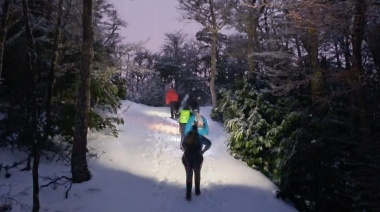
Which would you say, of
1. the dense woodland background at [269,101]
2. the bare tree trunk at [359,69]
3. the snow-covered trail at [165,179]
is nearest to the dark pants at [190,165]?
the snow-covered trail at [165,179]

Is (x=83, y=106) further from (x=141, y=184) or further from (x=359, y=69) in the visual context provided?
(x=359, y=69)

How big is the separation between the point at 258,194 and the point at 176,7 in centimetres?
1627

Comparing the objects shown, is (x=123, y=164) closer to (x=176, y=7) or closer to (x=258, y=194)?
(x=258, y=194)

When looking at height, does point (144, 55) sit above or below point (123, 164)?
above

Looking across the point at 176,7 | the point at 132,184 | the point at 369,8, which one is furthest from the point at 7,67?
the point at 176,7

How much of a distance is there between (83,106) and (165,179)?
287 centimetres

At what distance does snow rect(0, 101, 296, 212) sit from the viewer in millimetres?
7426

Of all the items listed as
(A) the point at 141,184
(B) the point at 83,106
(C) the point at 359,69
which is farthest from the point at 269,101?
(B) the point at 83,106

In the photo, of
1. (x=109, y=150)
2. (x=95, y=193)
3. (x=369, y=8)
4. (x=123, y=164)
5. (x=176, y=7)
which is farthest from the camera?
(x=176, y=7)

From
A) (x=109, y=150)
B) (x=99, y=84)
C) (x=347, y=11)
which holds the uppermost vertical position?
(x=347, y=11)

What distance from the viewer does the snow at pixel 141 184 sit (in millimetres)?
7426

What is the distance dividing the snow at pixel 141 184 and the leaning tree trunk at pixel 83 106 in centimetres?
36

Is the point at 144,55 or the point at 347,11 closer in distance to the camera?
the point at 347,11

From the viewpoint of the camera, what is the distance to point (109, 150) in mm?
10328
